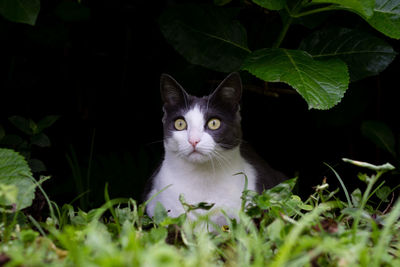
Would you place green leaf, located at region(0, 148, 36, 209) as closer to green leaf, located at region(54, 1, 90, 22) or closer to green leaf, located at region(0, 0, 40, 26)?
green leaf, located at region(0, 0, 40, 26)

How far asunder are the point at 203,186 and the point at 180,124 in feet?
0.97

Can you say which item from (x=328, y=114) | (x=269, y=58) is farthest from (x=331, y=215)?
(x=328, y=114)

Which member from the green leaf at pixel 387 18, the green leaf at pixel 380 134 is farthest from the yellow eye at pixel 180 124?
the green leaf at pixel 380 134

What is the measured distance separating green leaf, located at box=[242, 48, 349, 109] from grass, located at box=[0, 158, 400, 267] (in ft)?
1.41

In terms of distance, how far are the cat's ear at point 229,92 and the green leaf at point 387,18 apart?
2.12 ft

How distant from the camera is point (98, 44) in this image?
137 inches

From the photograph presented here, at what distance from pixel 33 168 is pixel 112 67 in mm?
1393

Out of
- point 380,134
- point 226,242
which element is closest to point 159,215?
point 226,242

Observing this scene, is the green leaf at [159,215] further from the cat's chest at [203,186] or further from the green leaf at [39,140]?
the green leaf at [39,140]

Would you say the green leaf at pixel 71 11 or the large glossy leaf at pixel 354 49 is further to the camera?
the green leaf at pixel 71 11

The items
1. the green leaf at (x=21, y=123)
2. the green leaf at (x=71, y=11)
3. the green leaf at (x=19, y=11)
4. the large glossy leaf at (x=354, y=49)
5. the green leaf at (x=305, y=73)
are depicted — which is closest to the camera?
the green leaf at (x=305, y=73)

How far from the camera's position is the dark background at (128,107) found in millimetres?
3059

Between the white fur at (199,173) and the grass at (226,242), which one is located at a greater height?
the grass at (226,242)

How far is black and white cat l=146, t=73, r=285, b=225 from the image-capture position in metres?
2.05
